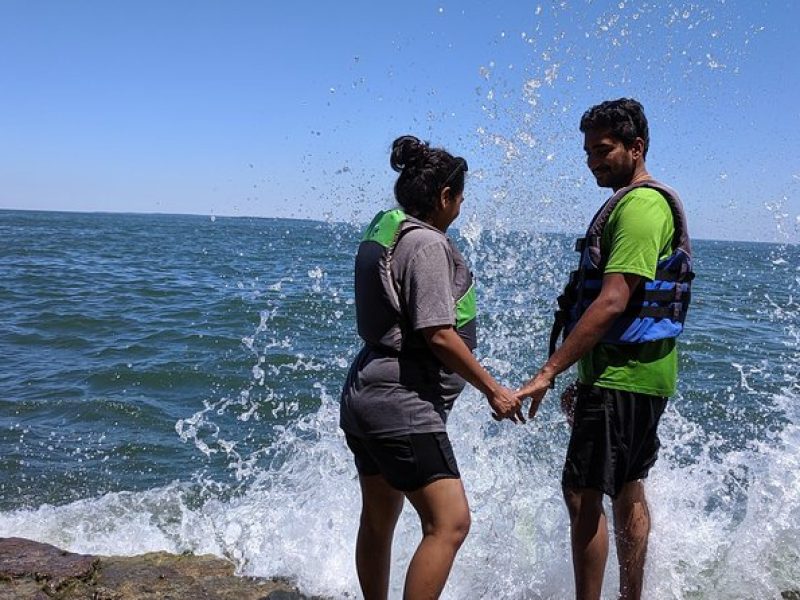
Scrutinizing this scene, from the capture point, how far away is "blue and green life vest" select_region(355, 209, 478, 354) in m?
2.77

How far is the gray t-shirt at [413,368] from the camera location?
8.85 feet

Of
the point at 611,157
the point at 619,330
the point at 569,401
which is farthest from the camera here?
the point at 569,401

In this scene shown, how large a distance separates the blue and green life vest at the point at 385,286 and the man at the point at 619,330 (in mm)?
496

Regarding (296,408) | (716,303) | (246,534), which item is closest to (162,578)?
(246,534)

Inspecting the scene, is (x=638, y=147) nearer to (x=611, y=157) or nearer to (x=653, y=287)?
(x=611, y=157)

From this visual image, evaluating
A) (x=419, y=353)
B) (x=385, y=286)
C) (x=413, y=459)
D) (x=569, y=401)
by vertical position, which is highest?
(x=385, y=286)

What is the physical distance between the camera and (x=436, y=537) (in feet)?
9.13

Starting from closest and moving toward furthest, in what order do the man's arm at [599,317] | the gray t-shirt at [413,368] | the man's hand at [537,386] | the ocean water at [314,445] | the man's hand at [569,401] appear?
the gray t-shirt at [413,368], the man's arm at [599,317], the man's hand at [537,386], the man's hand at [569,401], the ocean water at [314,445]

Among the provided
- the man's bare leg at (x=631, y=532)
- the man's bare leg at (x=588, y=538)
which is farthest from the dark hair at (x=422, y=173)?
the man's bare leg at (x=631, y=532)

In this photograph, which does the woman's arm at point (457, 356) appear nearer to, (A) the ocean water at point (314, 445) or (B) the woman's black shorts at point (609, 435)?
(B) the woman's black shorts at point (609, 435)

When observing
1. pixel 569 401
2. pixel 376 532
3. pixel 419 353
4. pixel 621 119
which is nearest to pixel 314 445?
pixel 376 532

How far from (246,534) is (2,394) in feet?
17.1

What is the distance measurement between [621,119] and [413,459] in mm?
1591

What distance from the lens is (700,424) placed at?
766 cm
